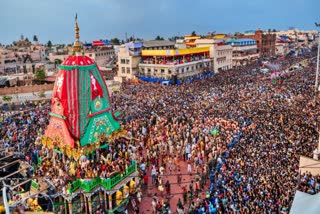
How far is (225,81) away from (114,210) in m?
28.7

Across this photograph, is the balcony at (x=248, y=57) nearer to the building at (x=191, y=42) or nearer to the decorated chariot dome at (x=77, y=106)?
the building at (x=191, y=42)

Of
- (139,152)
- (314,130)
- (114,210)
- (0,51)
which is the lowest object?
(114,210)

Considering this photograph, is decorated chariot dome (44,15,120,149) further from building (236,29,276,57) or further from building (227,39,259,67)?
building (236,29,276,57)

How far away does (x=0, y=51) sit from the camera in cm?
6297

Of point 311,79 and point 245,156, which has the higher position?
point 311,79

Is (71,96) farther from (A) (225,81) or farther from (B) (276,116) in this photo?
(A) (225,81)

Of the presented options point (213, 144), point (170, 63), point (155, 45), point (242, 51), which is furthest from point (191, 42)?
point (213, 144)

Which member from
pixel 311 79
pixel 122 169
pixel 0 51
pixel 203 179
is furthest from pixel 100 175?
pixel 0 51

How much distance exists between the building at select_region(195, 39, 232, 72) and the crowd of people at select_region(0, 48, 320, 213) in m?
21.9

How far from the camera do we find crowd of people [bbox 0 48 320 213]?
13047 mm

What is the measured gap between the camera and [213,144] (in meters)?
18.9

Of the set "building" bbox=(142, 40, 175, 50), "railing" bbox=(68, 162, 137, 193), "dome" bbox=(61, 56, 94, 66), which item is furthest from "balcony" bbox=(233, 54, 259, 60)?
"railing" bbox=(68, 162, 137, 193)

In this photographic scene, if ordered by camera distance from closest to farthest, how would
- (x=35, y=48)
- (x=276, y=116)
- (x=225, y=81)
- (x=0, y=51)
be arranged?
(x=276, y=116)
(x=225, y=81)
(x=0, y=51)
(x=35, y=48)

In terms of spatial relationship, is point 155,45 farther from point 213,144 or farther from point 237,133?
point 213,144
